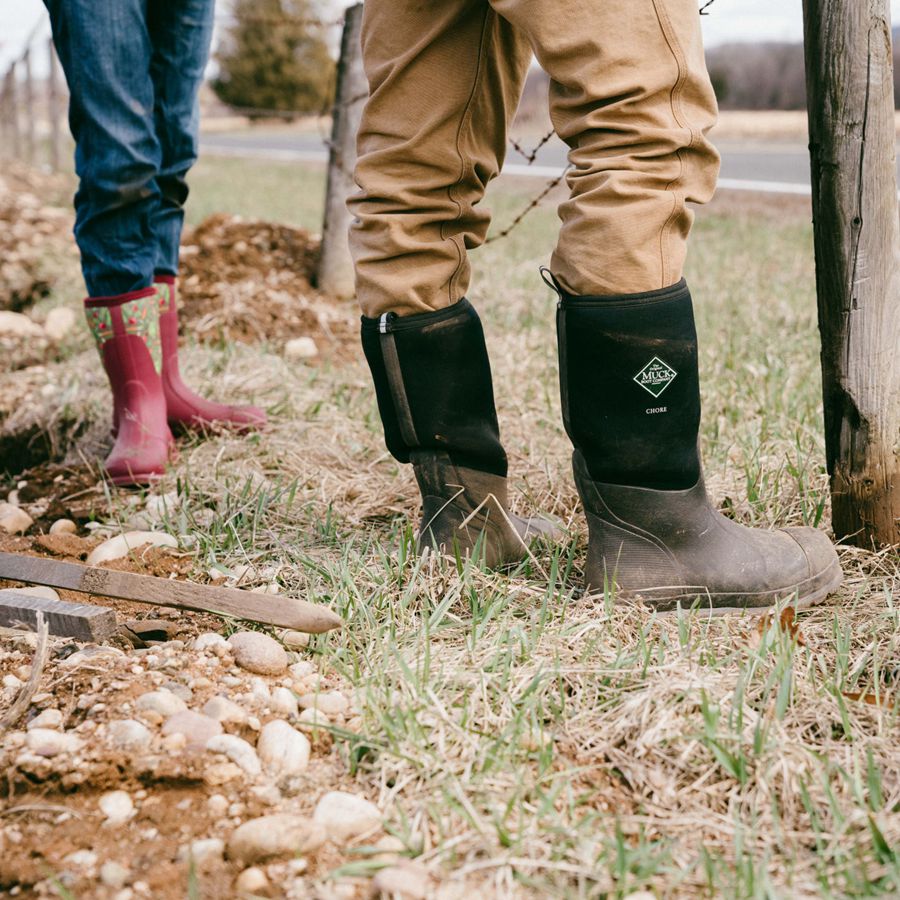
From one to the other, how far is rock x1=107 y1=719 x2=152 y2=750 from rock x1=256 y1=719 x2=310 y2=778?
5.1 inches

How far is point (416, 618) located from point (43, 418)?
1491 millimetres

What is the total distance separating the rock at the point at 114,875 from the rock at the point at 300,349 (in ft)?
6.82

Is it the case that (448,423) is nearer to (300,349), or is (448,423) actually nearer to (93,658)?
(93,658)

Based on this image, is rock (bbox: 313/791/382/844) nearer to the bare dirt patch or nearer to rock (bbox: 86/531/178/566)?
rock (bbox: 86/531/178/566)

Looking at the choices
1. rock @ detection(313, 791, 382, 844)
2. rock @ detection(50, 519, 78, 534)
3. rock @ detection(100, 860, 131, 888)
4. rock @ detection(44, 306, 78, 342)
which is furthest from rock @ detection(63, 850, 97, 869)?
rock @ detection(44, 306, 78, 342)

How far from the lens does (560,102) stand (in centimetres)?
130

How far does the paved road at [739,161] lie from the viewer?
25.5 feet

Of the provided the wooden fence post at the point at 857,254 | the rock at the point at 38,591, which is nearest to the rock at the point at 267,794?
the rock at the point at 38,591

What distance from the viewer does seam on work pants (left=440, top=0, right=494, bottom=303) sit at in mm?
1429

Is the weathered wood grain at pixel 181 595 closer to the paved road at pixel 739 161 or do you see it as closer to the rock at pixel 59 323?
the rock at pixel 59 323

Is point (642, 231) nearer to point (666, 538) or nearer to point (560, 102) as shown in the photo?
point (560, 102)

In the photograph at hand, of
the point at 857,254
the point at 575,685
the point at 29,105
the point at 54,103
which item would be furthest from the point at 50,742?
the point at 29,105

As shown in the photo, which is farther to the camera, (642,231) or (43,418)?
(43,418)

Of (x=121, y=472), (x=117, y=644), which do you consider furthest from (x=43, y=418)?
(x=117, y=644)
